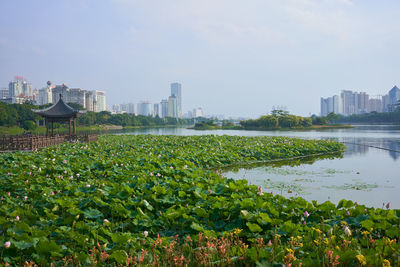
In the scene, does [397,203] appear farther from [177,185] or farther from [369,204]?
[177,185]

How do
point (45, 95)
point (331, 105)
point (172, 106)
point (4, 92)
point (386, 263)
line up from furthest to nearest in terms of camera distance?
point (172, 106) < point (331, 105) < point (4, 92) < point (45, 95) < point (386, 263)

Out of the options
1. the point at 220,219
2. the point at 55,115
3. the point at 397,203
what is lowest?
the point at 397,203

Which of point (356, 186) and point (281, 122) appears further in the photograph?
point (281, 122)

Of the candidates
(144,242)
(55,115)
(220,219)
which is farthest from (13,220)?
(55,115)

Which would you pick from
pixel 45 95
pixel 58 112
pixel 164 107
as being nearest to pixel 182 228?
pixel 58 112

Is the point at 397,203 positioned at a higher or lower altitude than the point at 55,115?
lower

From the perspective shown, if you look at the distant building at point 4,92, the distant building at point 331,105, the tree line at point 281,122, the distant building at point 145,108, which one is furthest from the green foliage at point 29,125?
the distant building at point 145,108

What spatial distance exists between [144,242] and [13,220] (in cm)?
146

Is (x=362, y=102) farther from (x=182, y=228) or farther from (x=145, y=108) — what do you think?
(x=182, y=228)

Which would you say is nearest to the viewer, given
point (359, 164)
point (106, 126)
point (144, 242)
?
point (144, 242)

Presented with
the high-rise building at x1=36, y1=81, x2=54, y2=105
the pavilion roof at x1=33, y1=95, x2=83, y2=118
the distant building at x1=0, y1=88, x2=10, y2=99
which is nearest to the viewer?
the pavilion roof at x1=33, y1=95, x2=83, y2=118

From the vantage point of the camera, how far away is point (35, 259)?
7.18ft

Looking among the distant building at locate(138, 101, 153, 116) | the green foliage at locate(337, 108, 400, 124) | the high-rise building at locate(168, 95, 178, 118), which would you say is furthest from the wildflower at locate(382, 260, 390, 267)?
the distant building at locate(138, 101, 153, 116)

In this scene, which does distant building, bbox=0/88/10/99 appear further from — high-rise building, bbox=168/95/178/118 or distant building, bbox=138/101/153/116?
distant building, bbox=138/101/153/116
